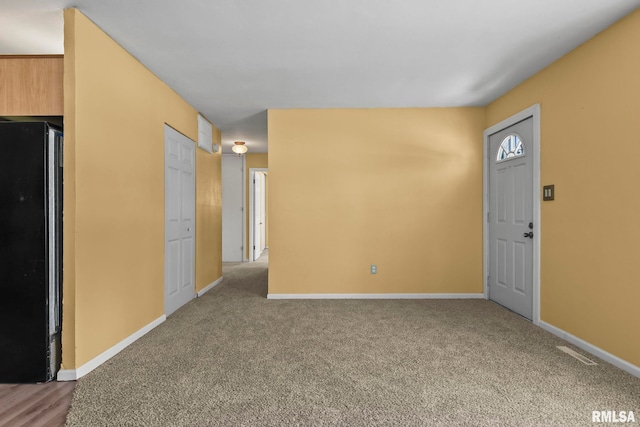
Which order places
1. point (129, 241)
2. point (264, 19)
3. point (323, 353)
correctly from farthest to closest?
1. point (129, 241)
2. point (323, 353)
3. point (264, 19)

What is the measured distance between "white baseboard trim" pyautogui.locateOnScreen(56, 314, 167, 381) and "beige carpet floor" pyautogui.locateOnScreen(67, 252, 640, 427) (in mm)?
58

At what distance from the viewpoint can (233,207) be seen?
24.0ft

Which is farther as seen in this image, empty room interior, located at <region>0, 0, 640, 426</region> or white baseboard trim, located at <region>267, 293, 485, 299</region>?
white baseboard trim, located at <region>267, 293, 485, 299</region>

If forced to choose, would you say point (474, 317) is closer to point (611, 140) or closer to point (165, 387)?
point (611, 140)

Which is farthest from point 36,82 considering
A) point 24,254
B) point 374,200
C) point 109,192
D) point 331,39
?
point 374,200

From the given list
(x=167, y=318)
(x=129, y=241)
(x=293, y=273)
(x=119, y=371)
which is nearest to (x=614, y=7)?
(x=293, y=273)

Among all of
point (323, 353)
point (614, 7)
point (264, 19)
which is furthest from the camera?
point (323, 353)

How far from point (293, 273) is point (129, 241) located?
6.60ft

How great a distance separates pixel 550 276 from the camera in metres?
2.92

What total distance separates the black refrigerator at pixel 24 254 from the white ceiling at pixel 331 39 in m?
0.96

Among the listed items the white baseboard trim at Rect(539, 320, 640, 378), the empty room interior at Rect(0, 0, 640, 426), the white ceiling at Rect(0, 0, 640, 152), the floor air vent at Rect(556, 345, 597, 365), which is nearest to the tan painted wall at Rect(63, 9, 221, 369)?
the empty room interior at Rect(0, 0, 640, 426)

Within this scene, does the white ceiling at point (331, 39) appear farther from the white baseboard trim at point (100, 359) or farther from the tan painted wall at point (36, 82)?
the white baseboard trim at point (100, 359)

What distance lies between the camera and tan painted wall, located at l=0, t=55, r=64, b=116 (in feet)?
7.17

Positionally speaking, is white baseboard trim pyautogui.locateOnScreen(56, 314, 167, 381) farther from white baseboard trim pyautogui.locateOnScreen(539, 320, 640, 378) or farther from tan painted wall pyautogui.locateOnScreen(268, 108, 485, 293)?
white baseboard trim pyautogui.locateOnScreen(539, 320, 640, 378)
